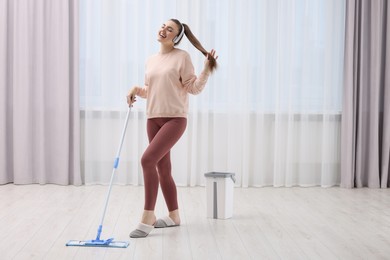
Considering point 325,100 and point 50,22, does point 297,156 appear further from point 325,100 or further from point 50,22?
point 50,22

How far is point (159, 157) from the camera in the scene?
3584mm

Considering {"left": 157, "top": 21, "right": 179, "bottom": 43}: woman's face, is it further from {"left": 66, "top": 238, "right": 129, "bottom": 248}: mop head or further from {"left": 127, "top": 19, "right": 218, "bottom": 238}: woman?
{"left": 66, "top": 238, "right": 129, "bottom": 248}: mop head

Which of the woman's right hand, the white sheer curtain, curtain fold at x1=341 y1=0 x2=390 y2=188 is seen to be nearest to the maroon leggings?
the woman's right hand

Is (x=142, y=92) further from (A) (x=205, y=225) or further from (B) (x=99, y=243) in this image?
(B) (x=99, y=243)

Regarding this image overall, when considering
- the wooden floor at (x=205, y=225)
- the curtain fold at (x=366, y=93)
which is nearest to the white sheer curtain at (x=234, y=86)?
the curtain fold at (x=366, y=93)

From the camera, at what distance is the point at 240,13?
555cm

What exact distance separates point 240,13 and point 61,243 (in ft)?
10.2

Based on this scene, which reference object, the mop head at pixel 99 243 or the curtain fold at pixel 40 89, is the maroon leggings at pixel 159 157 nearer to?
the mop head at pixel 99 243

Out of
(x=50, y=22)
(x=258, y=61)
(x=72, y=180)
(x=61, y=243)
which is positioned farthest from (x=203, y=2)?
(x=61, y=243)

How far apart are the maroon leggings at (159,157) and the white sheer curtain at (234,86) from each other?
1734mm

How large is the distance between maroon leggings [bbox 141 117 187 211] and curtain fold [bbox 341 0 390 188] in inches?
95.4

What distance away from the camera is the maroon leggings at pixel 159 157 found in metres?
3.56

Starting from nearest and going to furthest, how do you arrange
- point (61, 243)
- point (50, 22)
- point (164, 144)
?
1. point (61, 243)
2. point (164, 144)
3. point (50, 22)

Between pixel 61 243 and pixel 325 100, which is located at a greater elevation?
pixel 325 100
